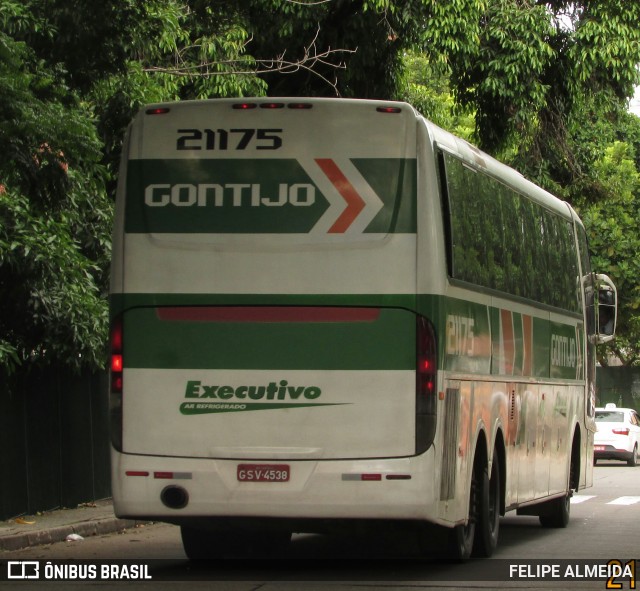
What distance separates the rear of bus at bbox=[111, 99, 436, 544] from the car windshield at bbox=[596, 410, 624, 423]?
2678 centimetres

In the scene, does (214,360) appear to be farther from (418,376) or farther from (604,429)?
(604,429)

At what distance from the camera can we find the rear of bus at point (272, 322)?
10633 mm

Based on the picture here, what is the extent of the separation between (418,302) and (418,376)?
550mm

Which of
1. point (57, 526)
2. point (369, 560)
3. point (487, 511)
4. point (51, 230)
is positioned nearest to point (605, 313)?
point (487, 511)

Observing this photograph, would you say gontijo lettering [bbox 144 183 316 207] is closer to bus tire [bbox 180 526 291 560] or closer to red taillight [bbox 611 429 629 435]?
bus tire [bbox 180 526 291 560]

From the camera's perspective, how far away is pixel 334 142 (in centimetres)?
1098

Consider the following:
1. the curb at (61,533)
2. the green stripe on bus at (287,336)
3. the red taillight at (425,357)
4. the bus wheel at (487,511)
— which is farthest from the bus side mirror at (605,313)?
the red taillight at (425,357)

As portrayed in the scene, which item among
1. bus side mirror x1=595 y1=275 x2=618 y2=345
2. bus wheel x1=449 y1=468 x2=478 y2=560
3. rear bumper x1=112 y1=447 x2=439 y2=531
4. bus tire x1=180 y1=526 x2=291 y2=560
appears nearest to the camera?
rear bumper x1=112 y1=447 x2=439 y2=531

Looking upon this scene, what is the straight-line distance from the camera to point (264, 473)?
10688 millimetres

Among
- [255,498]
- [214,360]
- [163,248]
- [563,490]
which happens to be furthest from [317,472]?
[563,490]

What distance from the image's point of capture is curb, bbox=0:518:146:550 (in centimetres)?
1375

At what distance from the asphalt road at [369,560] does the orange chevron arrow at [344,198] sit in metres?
2.69

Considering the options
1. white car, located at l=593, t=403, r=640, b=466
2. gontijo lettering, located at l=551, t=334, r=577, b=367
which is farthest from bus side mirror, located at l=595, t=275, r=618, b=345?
white car, located at l=593, t=403, r=640, b=466

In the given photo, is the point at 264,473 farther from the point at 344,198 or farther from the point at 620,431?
the point at 620,431
